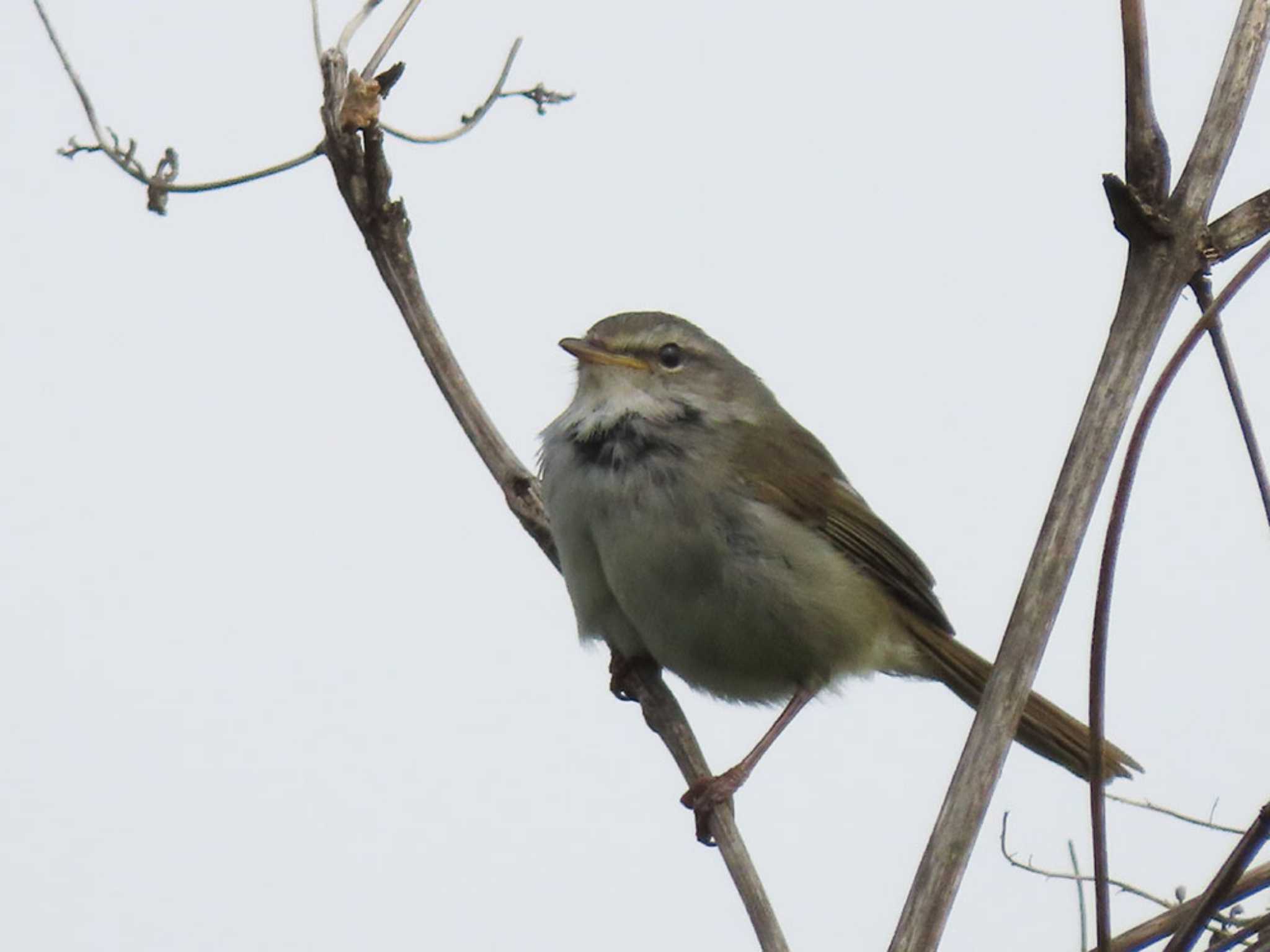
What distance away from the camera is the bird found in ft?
14.4

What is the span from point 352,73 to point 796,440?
7.25 ft

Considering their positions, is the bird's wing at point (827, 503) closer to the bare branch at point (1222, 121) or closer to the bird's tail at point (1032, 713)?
the bird's tail at point (1032, 713)

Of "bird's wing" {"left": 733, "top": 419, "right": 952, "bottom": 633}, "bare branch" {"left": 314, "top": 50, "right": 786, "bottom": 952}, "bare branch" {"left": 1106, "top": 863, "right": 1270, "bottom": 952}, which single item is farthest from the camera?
"bird's wing" {"left": 733, "top": 419, "right": 952, "bottom": 633}

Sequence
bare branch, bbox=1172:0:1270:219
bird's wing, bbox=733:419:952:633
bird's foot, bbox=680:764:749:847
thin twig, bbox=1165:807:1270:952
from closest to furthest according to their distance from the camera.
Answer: thin twig, bbox=1165:807:1270:952
bare branch, bbox=1172:0:1270:219
bird's foot, bbox=680:764:749:847
bird's wing, bbox=733:419:952:633

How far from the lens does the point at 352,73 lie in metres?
3.35

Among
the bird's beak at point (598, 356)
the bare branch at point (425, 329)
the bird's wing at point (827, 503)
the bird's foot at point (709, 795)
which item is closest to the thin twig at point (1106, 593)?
the bare branch at point (425, 329)

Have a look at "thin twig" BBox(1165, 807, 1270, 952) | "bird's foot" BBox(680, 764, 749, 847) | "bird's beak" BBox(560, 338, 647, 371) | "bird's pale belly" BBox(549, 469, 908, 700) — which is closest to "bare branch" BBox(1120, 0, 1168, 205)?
"thin twig" BBox(1165, 807, 1270, 952)

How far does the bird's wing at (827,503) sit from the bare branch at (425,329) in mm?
745

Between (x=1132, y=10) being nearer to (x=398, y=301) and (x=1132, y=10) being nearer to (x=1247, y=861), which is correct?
(x=1247, y=861)

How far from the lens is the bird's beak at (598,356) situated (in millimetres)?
4719

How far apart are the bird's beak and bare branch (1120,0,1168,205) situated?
2.57 m

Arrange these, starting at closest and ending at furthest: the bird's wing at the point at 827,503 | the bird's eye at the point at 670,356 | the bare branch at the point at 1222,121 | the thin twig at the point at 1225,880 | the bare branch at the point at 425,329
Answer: the thin twig at the point at 1225,880 → the bare branch at the point at 1222,121 → the bare branch at the point at 425,329 → the bird's wing at the point at 827,503 → the bird's eye at the point at 670,356

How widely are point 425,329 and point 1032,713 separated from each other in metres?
2.42

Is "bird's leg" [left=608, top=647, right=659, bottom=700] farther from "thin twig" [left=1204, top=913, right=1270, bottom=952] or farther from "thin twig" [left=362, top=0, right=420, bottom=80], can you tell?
"thin twig" [left=1204, top=913, right=1270, bottom=952]
